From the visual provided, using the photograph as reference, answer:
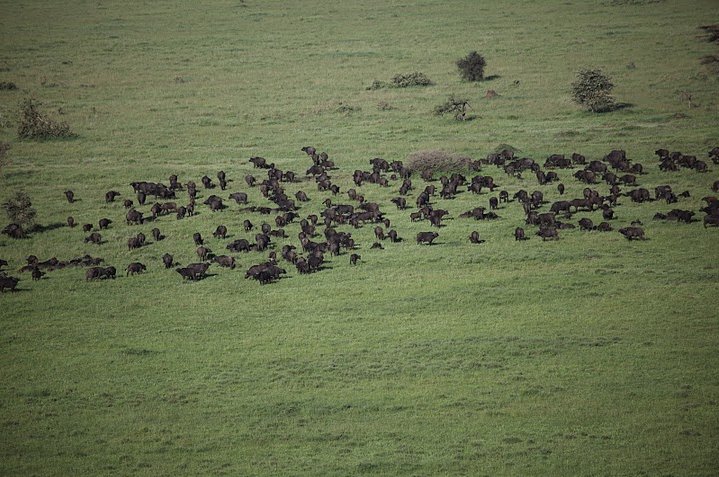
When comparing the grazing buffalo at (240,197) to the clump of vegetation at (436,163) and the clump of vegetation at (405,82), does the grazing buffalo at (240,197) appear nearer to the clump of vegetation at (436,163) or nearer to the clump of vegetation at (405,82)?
the clump of vegetation at (436,163)

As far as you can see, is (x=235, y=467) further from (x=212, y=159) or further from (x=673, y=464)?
(x=212, y=159)

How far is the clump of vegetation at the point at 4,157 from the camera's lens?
43.7 m

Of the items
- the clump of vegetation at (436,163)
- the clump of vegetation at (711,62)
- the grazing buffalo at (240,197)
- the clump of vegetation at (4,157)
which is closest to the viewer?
the grazing buffalo at (240,197)

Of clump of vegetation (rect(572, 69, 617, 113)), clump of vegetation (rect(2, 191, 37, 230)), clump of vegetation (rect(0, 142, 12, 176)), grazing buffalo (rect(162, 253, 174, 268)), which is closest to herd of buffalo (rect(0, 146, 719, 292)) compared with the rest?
grazing buffalo (rect(162, 253, 174, 268))

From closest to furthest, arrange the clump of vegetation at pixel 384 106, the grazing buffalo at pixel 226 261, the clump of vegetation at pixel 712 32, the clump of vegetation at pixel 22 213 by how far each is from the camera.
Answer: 1. the grazing buffalo at pixel 226 261
2. the clump of vegetation at pixel 22 213
3. the clump of vegetation at pixel 384 106
4. the clump of vegetation at pixel 712 32

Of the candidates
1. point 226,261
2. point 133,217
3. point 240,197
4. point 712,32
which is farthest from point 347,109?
point 712,32

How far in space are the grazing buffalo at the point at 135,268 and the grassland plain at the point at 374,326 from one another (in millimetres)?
576

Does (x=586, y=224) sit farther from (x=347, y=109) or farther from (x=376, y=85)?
(x=376, y=85)

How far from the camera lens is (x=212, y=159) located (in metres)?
44.8

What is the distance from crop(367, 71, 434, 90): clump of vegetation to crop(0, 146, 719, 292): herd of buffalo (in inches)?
686

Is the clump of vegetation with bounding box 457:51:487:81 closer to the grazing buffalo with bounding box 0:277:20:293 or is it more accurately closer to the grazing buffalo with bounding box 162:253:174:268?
the grazing buffalo with bounding box 162:253:174:268

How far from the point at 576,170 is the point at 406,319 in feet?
57.0

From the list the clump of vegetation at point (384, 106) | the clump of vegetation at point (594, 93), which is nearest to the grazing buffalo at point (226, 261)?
the clump of vegetation at point (384, 106)

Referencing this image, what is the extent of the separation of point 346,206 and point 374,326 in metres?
10.5
